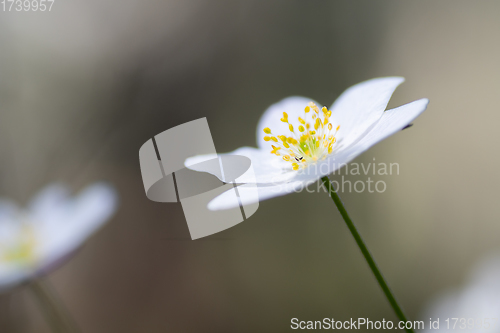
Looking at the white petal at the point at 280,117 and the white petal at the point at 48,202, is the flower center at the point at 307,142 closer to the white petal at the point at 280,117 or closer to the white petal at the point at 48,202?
the white petal at the point at 280,117

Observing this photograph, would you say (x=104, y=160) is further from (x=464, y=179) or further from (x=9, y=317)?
(x=464, y=179)

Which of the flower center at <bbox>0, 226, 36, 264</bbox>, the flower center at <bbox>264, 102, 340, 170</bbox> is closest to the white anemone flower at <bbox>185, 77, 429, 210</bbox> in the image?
the flower center at <bbox>264, 102, 340, 170</bbox>

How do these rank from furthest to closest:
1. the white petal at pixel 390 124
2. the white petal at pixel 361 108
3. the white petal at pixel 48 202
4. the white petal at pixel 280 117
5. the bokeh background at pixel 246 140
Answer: the bokeh background at pixel 246 140
the white petal at pixel 48 202
the white petal at pixel 280 117
the white petal at pixel 361 108
the white petal at pixel 390 124

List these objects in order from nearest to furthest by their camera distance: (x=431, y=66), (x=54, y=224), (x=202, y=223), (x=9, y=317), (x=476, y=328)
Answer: (x=476, y=328), (x=202, y=223), (x=54, y=224), (x=9, y=317), (x=431, y=66)

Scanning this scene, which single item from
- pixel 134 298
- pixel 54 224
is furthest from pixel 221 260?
pixel 54 224

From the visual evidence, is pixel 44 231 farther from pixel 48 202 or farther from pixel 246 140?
pixel 246 140

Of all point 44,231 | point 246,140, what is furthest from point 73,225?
point 246,140

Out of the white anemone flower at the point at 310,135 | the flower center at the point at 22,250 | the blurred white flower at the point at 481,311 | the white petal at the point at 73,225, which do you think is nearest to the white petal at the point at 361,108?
the white anemone flower at the point at 310,135
